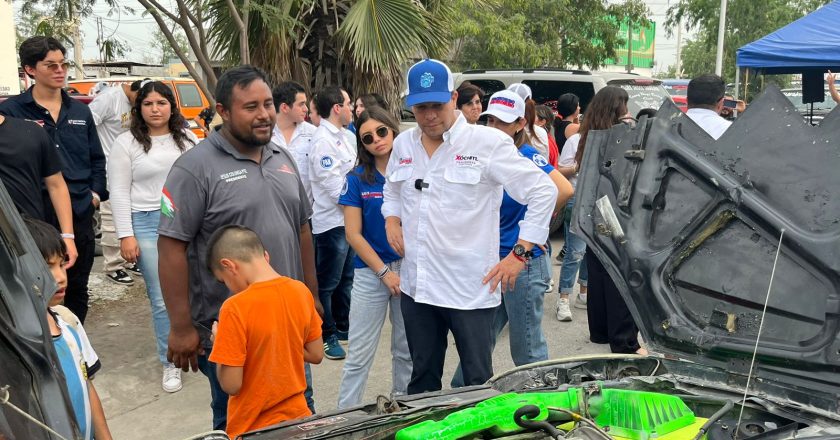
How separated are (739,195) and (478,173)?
4.22 feet

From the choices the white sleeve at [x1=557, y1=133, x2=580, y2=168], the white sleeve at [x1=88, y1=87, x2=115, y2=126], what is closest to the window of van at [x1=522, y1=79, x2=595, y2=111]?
the white sleeve at [x1=557, y1=133, x2=580, y2=168]

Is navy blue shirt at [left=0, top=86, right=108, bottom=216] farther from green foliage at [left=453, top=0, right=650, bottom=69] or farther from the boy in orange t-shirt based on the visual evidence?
green foliage at [left=453, top=0, right=650, bottom=69]

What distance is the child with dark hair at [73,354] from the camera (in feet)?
8.65

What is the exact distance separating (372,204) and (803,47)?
24.6ft

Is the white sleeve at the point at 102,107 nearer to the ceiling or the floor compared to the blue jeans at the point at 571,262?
nearer to the ceiling

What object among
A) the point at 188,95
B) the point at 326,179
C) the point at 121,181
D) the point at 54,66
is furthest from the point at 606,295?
the point at 188,95

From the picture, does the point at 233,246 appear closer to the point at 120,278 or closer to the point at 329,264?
the point at 329,264

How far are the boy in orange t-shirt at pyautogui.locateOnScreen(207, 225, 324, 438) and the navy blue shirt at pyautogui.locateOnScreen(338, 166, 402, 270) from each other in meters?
1.32

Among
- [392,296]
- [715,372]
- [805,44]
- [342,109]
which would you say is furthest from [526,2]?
[715,372]

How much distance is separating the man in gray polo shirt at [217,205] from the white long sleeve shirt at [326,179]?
216 cm

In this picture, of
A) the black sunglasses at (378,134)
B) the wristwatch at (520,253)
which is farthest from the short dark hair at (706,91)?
the wristwatch at (520,253)

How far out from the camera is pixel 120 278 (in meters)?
7.59

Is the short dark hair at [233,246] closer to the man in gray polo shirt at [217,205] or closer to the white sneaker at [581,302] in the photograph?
the man in gray polo shirt at [217,205]

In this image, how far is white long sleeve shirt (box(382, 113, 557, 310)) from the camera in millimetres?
3627
